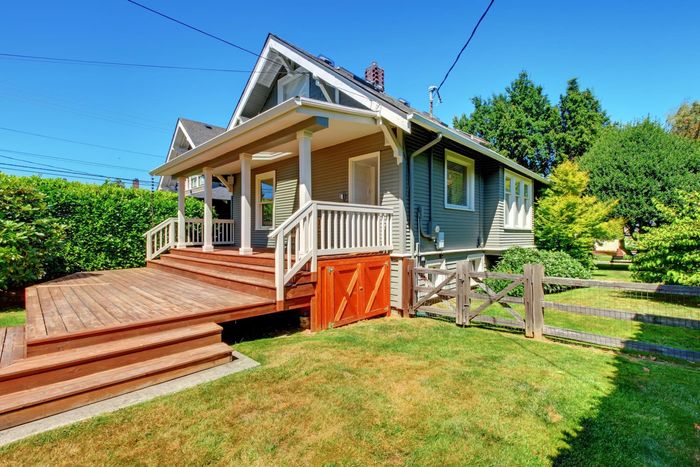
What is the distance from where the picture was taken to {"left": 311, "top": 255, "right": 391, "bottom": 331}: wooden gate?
553cm

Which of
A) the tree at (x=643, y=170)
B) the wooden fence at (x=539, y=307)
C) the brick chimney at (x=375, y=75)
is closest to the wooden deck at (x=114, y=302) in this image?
the wooden fence at (x=539, y=307)

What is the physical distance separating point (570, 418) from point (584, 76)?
31.2 metres

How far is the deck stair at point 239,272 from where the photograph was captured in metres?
5.28

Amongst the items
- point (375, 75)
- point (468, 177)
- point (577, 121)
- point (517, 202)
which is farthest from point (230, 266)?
point (577, 121)

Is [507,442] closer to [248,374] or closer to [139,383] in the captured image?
[248,374]

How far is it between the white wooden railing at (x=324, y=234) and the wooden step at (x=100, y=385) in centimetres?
150

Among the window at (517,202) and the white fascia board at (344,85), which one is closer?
the white fascia board at (344,85)

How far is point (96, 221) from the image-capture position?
9531 mm

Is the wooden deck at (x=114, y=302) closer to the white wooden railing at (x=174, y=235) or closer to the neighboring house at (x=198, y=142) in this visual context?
the white wooden railing at (x=174, y=235)

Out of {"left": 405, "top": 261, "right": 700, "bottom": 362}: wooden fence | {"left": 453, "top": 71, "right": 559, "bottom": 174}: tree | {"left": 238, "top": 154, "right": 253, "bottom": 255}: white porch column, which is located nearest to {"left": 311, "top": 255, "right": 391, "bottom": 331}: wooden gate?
{"left": 405, "top": 261, "right": 700, "bottom": 362}: wooden fence

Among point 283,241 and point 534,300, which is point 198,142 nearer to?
point 283,241

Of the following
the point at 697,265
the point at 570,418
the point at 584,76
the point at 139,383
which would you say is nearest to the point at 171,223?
the point at 139,383

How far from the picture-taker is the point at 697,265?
7172 mm

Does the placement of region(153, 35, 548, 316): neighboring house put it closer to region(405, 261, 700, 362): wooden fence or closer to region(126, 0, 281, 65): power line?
region(126, 0, 281, 65): power line
